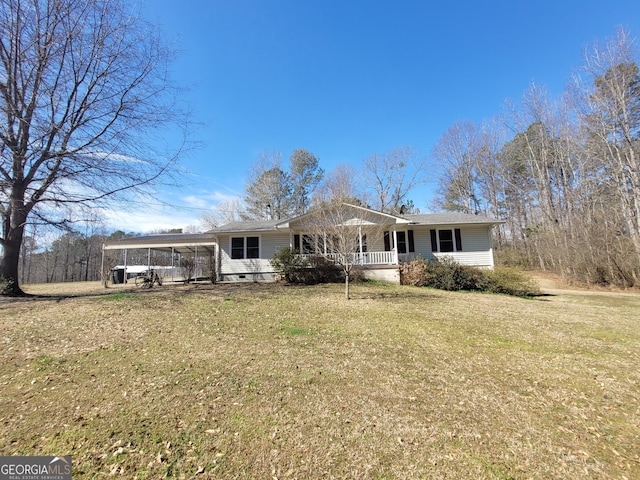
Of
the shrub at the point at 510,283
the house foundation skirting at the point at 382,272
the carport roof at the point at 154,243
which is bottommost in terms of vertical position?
the shrub at the point at 510,283

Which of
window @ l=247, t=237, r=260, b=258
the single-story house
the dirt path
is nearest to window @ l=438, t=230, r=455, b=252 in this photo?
the single-story house

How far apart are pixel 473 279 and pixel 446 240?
14.3ft

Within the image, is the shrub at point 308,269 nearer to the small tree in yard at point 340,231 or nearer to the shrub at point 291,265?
the shrub at point 291,265

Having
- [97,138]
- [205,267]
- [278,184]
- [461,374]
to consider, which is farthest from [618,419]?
[278,184]

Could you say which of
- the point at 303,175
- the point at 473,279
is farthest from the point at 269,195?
the point at 473,279

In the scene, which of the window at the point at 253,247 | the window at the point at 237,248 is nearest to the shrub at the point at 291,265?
the window at the point at 253,247

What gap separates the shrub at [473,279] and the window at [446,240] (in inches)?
125

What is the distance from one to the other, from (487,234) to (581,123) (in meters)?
10.6

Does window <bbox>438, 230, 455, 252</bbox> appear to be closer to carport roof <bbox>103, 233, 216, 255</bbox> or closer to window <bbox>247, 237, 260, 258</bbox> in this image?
window <bbox>247, 237, 260, 258</bbox>

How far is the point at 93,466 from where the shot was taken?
246cm

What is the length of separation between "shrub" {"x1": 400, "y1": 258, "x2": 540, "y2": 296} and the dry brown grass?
556 centimetres

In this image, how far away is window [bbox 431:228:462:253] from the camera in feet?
56.3

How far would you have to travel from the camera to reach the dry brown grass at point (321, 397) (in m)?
2.54

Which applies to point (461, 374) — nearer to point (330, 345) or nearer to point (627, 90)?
point (330, 345)
